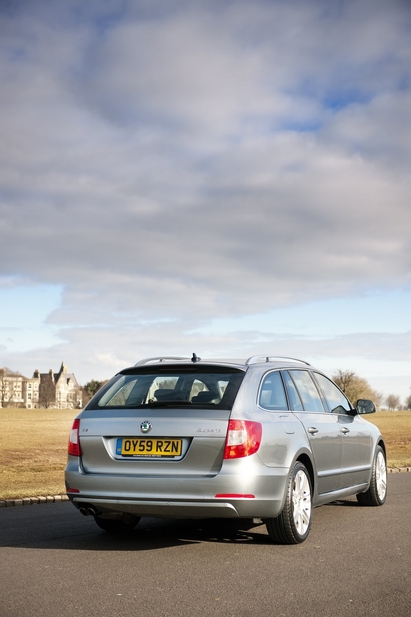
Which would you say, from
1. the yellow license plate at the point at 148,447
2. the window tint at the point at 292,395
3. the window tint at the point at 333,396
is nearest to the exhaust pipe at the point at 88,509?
the yellow license plate at the point at 148,447

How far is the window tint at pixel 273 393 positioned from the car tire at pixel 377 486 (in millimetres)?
2871

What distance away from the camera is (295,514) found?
7594mm

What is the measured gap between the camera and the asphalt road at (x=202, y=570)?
17.2 ft

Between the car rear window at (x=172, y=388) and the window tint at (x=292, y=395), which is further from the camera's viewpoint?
the window tint at (x=292, y=395)

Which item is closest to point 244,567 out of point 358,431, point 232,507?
point 232,507

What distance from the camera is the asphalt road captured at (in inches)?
206

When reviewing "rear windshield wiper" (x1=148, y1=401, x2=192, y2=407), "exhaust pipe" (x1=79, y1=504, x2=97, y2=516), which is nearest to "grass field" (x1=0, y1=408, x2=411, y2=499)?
"exhaust pipe" (x1=79, y1=504, x2=97, y2=516)

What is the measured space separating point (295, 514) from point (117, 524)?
2072mm

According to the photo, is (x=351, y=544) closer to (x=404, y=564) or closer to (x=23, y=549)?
(x=404, y=564)

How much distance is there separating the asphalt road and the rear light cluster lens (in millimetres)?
929

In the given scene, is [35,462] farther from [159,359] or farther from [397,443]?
[159,359]

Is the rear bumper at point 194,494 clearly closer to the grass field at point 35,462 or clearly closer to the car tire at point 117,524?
the car tire at point 117,524

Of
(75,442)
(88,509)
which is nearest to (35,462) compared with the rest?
(75,442)

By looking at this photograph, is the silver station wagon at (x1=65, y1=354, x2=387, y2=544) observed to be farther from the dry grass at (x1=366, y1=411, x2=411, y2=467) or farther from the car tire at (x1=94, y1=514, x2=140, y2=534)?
the dry grass at (x1=366, y1=411, x2=411, y2=467)
